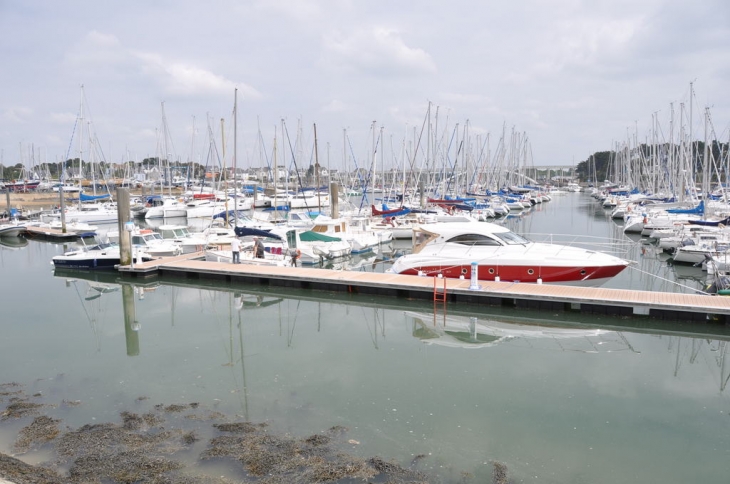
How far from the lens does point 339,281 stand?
20.6m

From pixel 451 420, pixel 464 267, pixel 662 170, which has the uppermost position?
pixel 662 170

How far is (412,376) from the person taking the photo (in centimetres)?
1252

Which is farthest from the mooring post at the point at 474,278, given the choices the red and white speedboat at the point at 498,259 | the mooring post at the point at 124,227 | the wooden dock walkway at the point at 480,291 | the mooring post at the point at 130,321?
the mooring post at the point at 124,227

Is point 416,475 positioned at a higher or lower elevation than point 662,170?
lower

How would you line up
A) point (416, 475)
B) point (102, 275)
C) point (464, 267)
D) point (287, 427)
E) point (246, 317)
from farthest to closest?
point (102, 275), point (464, 267), point (246, 317), point (287, 427), point (416, 475)

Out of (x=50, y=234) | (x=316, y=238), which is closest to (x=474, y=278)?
(x=316, y=238)

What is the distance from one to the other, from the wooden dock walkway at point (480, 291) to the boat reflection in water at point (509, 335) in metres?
1.14

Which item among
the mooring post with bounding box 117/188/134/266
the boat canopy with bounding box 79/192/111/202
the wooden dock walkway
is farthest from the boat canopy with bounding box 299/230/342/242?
the boat canopy with bounding box 79/192/111/202

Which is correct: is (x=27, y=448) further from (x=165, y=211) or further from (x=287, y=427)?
(x=165, y=211)

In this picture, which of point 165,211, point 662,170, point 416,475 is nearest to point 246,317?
point 416,475

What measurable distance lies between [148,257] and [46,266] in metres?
6.88

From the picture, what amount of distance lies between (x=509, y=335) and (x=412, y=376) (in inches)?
171

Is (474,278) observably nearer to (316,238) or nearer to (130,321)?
(130,321)

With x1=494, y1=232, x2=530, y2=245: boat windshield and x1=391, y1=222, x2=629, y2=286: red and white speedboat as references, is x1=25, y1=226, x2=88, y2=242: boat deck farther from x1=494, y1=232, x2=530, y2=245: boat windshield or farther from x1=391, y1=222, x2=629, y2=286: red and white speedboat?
x1=494, y1=232, x2=530, y2=245: boat windshield
